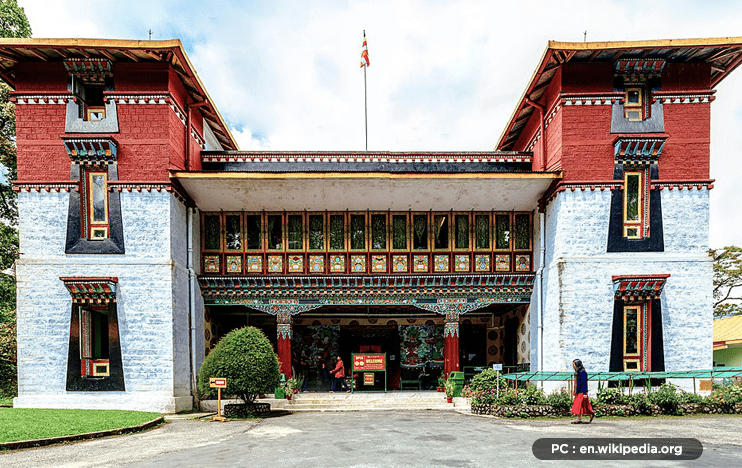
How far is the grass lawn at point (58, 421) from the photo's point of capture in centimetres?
1096

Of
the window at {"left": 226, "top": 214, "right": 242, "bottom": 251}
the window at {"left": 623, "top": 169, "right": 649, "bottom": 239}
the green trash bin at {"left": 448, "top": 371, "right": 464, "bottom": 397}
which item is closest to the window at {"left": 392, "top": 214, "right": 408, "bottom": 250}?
the green trash bin at {"left": 448, "top": 371, "right": 464, "bottom": 397}

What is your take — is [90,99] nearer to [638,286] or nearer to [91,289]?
[91,289]

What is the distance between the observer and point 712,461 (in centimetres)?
796

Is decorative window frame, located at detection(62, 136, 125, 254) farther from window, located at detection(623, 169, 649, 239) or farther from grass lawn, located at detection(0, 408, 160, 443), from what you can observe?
window, located at detection(623, 169, 649, 239)

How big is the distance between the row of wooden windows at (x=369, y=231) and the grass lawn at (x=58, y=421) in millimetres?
6467

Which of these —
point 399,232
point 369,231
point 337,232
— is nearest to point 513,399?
point 399,232

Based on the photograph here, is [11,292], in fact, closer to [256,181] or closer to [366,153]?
[256,181]

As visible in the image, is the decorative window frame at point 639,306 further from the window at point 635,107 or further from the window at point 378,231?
the window at point 378,231

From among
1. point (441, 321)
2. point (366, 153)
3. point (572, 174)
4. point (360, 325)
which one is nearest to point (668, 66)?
point (572, 174)

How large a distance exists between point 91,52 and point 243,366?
32.2ft

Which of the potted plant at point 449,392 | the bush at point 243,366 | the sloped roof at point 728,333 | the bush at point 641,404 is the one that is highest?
the bush at point 243,366

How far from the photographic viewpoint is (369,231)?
18906 millimetres

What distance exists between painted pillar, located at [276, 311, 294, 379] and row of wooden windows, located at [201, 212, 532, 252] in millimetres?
2375

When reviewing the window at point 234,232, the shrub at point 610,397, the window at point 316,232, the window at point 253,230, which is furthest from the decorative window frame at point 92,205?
the shrub at point 610,397
